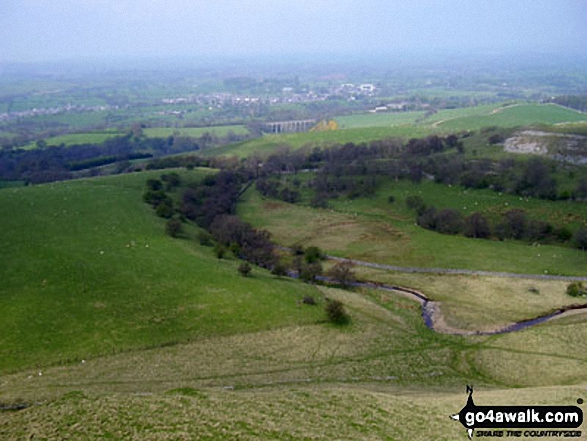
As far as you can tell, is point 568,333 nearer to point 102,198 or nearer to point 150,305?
point 150,305

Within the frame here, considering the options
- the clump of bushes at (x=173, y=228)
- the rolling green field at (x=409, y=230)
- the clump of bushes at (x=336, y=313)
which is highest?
the clump of bushes at (x=173, y=228)

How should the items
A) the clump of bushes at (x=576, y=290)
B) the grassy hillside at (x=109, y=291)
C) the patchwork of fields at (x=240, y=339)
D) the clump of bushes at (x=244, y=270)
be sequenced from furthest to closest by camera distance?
the clump of bushes at (x=244, y=270) → the clump of bushes at (x=576, y=290) → the grassy hillside at (x=109, y=291) → the patchwork of fields at (x=240, y=339)

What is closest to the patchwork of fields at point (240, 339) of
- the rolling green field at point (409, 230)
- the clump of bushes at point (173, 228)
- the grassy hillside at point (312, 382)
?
the grassy hillside at point (312, 382)

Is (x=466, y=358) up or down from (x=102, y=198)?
down

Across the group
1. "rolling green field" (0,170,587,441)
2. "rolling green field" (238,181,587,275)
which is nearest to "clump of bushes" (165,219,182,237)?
"rolling green field" (0,170,587,441)

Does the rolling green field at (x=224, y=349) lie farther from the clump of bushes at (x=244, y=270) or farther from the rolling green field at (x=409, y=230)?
the rolling green field at (x=409, y=230)

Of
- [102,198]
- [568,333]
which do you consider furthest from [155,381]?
[102,198]

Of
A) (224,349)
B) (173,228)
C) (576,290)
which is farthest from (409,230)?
(224,349)

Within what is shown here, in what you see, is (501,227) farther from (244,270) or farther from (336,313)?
(244,270)
